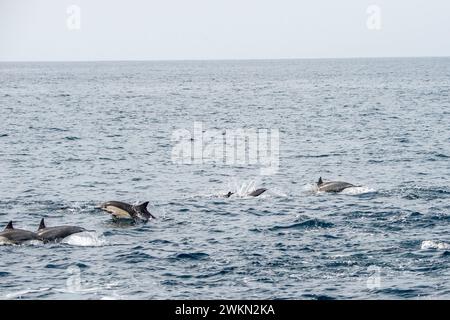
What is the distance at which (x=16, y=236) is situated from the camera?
26641 mm

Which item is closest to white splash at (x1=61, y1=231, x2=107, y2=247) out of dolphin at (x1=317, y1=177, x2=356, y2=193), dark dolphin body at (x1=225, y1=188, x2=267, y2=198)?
dark dolphin body at (x1=225, y1=188, x2=267, y2=198)

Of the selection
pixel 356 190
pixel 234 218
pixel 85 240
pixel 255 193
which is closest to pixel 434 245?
pixel 234 218

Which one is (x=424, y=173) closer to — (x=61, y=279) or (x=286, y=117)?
(x=61, y=279)

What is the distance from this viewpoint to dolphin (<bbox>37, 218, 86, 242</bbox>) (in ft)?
88.7

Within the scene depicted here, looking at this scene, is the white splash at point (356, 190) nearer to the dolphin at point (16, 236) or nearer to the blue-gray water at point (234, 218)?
the blue-gray water at point (234, 218)

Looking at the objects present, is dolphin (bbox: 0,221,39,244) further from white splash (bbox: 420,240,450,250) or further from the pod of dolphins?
white splash (bbox: 420,240,450,250)

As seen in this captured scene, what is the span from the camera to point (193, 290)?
20.7m

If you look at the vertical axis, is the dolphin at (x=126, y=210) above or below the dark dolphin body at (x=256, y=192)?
above

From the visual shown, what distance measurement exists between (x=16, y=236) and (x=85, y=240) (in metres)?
2.68

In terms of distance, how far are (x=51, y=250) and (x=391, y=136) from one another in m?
49.9

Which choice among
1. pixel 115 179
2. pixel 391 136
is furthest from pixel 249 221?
pixel 391 136

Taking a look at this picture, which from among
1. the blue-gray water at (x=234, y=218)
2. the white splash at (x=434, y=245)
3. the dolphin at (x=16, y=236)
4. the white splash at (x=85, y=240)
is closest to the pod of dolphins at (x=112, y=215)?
the dolphin at (x=16, y=236)

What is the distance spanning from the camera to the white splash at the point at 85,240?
26.9 m

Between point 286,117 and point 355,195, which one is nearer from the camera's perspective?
point 355,195
